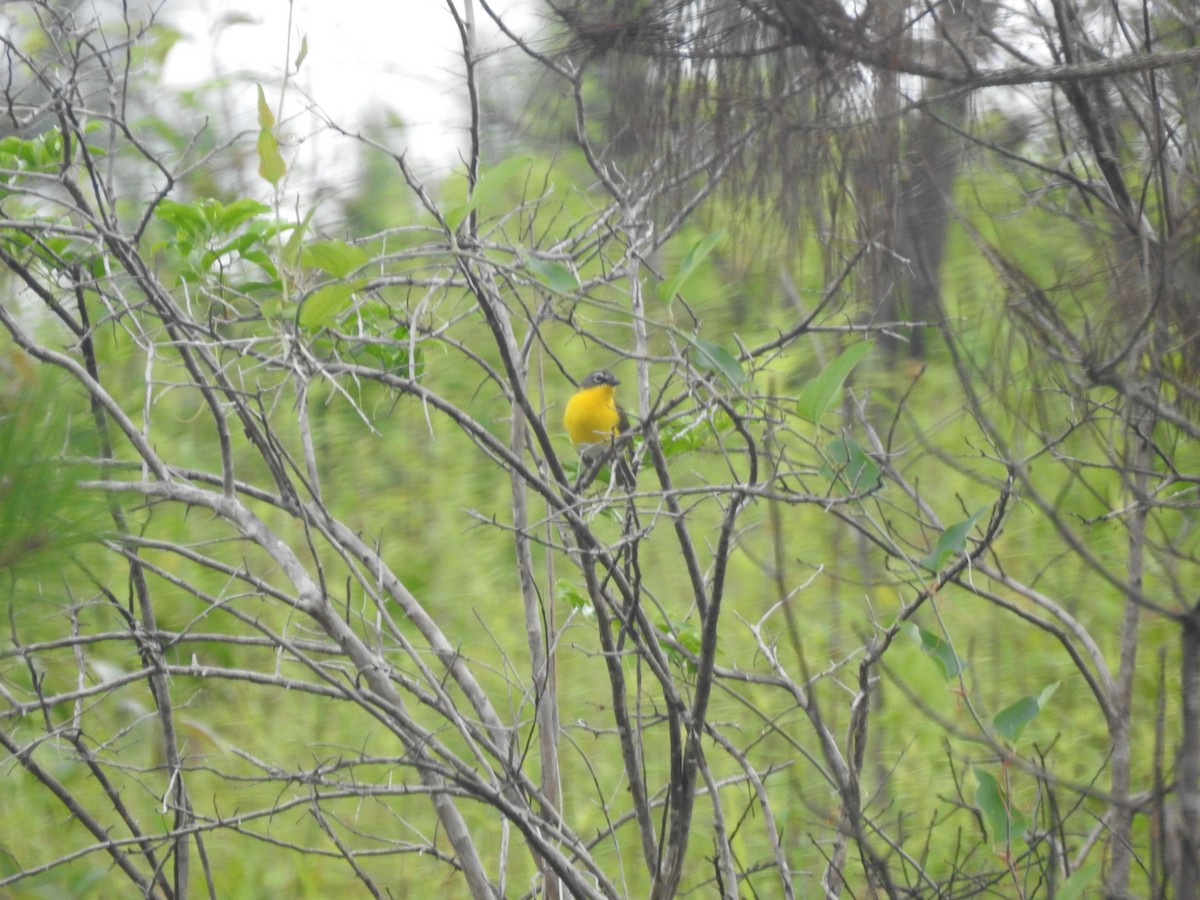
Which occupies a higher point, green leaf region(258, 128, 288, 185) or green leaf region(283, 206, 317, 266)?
green leaf region(258, 128, 288, 185)

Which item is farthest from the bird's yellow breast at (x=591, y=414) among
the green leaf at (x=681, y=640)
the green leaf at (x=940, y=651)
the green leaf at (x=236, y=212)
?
the green leaf at (x=940, y=651)

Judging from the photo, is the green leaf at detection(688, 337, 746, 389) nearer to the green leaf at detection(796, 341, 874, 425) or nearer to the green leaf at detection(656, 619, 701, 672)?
the green leaf at detection(796, 341, 874, 425)

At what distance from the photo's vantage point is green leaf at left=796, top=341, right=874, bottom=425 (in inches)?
47.1

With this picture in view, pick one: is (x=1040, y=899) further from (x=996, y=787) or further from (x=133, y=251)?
(x=133, y=251)

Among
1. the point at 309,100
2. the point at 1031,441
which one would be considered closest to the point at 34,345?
the point at 309,100

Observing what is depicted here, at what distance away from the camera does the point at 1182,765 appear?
1.22m

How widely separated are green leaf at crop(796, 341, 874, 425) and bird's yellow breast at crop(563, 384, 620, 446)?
2.27m

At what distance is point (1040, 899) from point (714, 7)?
7.97 ft

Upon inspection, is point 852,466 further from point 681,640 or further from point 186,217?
point 186,217

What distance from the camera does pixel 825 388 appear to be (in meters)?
1.24

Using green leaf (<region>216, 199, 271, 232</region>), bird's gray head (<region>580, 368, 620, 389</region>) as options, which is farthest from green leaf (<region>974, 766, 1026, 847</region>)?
bird's gray head (<region>580, 368, 620, 389</region>)

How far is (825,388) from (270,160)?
→ 0.59 meters

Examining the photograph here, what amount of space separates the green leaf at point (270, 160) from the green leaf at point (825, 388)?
1.86 feet

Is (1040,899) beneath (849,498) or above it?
beneath
